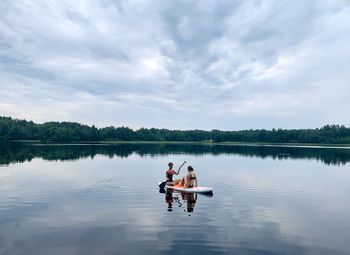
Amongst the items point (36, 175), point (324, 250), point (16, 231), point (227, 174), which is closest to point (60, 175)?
point (36, 175)

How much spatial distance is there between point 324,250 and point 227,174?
84.4ft

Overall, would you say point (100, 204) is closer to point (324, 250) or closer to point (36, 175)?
point (324, 250)

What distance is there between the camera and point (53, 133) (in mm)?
173000

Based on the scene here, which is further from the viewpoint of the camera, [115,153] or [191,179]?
[115,153]

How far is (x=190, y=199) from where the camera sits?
77.8ft

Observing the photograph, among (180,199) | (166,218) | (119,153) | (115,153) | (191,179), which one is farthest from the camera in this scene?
(119,153)

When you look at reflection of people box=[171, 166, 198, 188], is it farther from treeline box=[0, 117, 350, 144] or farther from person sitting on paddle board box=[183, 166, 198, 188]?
treeline box=[0, 117, 350, 144]

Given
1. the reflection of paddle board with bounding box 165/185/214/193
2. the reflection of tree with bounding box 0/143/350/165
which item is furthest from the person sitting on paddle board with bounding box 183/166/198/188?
the reflection of tree with bounding box 0/143/350/165

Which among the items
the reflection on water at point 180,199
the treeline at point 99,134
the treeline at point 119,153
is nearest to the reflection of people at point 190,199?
the reflection on water at point 180,199

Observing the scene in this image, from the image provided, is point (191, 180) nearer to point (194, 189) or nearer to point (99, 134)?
point (194, 189)

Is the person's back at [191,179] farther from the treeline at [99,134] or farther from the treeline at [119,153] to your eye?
the treeline at [99,134]

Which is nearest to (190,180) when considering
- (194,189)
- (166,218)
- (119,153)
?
(194,189)

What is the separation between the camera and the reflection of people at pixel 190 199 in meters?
20.8

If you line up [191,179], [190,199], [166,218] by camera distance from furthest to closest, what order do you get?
[191,179]
[190,199]
[166,218]
